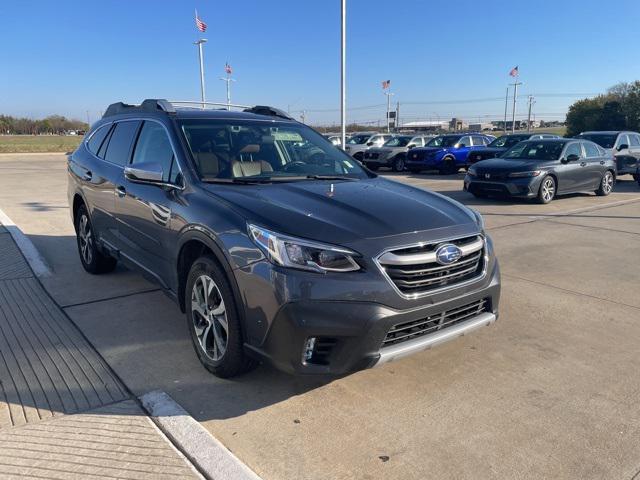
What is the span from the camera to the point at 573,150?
12578 mm

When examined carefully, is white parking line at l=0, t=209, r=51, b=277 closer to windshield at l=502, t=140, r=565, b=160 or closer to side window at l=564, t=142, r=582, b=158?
windshield at l=502, t=140, r=565, b=160

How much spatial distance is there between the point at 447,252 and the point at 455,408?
3.12ft

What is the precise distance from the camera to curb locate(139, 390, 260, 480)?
255 cm

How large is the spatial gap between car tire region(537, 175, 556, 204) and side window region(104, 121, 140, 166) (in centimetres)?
939

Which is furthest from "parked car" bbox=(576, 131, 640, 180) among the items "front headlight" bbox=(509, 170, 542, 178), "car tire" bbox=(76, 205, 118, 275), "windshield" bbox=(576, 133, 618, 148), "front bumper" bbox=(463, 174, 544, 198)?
"car tire" bbox=(76, 205, 118, 275)

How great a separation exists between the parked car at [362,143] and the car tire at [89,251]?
18.5m

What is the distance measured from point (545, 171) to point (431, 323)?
32.2 feet

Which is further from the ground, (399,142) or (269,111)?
(269,111)

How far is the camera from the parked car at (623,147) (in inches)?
635

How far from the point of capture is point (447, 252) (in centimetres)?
319

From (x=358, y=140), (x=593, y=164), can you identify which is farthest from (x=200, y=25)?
(x=593, y=164)

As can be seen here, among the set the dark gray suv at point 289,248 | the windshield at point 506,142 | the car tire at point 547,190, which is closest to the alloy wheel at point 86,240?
the dark gray suv at point 289,248

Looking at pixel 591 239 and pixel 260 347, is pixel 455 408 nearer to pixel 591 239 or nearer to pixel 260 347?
pixel 260 347

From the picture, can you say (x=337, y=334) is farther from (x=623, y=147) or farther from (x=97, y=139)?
(x=623, y=147)
